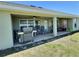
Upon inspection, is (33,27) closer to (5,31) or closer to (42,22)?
(42,22)

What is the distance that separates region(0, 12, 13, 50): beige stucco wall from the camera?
895cm

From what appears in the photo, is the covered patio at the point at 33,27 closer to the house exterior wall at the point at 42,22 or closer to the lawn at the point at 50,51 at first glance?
the house exterior wall at the point at 42,22

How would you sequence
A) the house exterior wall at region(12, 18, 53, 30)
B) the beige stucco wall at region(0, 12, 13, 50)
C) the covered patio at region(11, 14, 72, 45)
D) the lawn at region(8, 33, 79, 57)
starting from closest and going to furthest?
1. the lawn at region(8, 33, 79, 57)
2. the beige stucco wall at region(0, 12, 13, 50)
3. the covered patio at region(11, 14, 72, 45)
4. the house exterior wall at region(12, 18, 53, 30)

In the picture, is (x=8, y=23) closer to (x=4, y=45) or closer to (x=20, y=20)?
(x=4, y=45)

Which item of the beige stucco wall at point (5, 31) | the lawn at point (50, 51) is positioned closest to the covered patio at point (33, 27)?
the beige stucco wall at point (5, 31)

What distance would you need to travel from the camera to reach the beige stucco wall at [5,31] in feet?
29.4

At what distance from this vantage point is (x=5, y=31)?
9.27 meters

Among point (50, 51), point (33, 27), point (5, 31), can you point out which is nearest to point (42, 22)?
point (33, 27)

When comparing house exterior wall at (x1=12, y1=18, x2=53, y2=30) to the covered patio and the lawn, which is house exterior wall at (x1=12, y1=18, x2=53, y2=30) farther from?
the lawn

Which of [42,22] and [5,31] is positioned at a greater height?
[42,22]

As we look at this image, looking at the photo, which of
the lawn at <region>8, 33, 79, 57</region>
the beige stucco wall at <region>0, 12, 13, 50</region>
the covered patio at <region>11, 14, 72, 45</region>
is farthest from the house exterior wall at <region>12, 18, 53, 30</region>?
the lawn at <region>8, 33, 79, 57</region>

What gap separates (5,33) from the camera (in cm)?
927

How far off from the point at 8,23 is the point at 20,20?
556 cm

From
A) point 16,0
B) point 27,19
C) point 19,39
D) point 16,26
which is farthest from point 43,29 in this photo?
point 16,0
